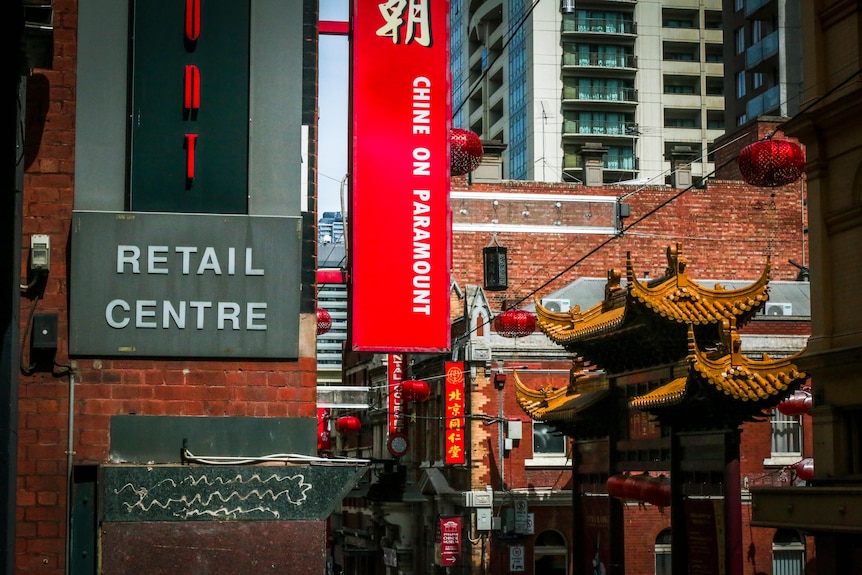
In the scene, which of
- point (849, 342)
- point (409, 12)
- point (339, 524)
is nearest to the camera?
point (409, 12)

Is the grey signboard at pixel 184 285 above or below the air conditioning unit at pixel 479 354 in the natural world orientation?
below

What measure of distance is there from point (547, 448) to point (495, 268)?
854 cm

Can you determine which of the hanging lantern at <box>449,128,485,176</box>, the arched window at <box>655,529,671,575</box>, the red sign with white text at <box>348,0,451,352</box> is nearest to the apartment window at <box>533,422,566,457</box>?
the arched window at <box>655,529,671,575</box>

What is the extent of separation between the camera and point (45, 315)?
36.8 feet

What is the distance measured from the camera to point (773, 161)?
25109 millimetres

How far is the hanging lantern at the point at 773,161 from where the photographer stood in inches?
987

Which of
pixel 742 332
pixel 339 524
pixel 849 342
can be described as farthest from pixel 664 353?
pixel 339 524

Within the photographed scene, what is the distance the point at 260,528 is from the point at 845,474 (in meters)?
17.1

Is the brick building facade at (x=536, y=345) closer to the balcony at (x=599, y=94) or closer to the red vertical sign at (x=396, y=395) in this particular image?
the red vertical sign at (x=396, y=395)

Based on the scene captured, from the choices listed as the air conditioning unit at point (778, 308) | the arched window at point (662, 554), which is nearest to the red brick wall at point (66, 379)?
the arched window at point (662, 554)

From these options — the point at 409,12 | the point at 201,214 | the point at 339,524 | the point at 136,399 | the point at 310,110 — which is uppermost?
the point at 409,12

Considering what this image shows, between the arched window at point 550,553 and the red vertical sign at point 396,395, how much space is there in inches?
280

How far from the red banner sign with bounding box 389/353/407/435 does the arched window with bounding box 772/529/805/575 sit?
42.7ft

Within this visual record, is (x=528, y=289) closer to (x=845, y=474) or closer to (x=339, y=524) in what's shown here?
(x=339, y=524)
